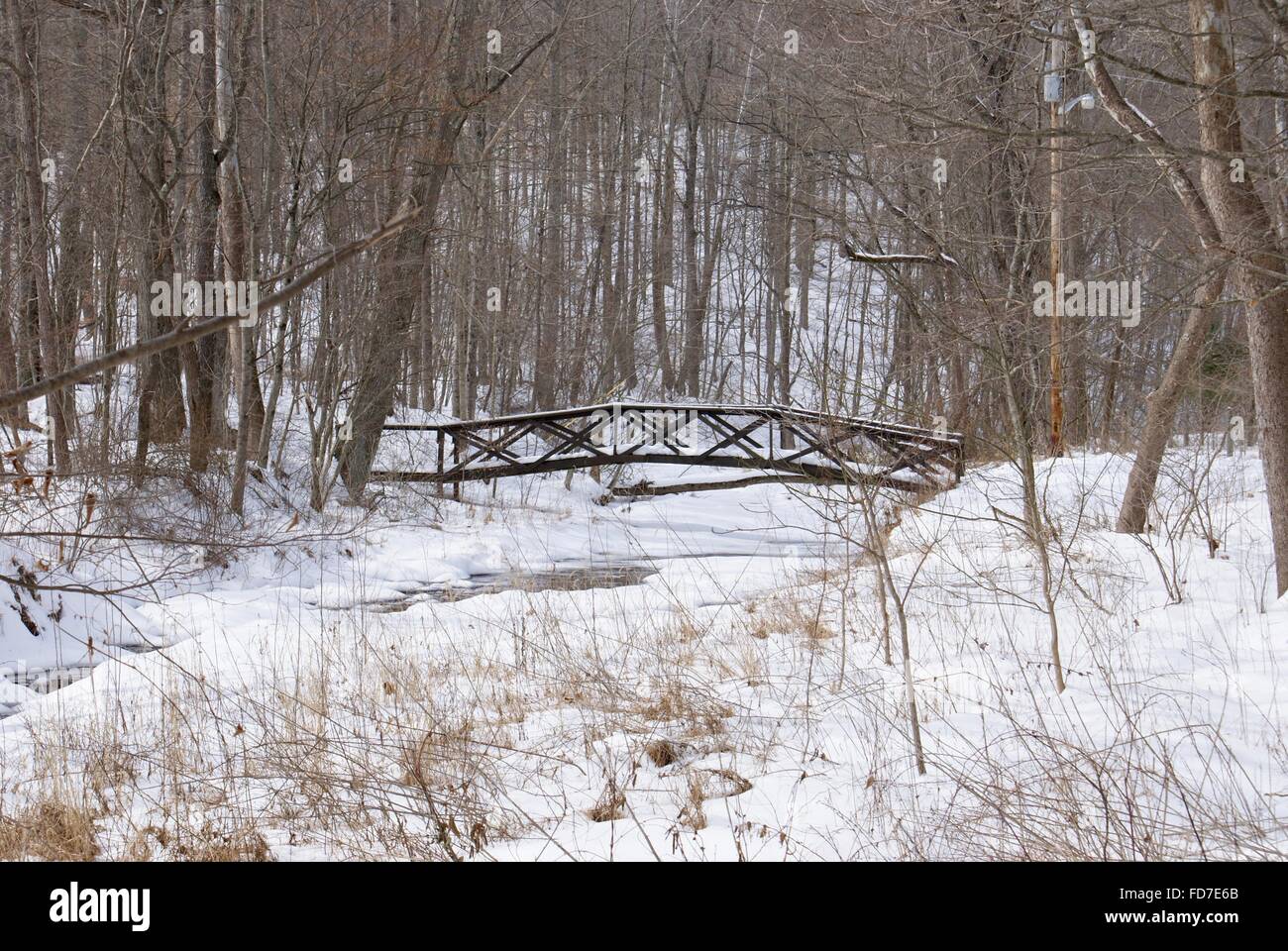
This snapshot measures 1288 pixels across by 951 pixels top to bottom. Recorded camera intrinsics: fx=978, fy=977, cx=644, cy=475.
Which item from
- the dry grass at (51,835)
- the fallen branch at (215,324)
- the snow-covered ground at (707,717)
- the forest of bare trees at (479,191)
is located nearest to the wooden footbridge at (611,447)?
the forest of bare trees at (479,191)

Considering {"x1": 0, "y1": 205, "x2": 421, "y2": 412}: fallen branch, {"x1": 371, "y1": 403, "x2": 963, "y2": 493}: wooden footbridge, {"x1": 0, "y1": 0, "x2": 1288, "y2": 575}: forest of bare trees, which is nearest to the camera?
{"x1": 0, "y1": 205, "x2": 421, "y2": 412}: fallen branch

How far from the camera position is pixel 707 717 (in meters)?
4.79

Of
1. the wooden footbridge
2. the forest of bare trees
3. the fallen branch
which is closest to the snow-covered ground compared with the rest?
the fallen branch

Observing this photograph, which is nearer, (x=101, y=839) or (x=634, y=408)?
(x=101, y=839)

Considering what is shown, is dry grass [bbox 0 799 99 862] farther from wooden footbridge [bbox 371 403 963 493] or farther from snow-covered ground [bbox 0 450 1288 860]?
wooden footbridge [bbox 371 403 963 493]

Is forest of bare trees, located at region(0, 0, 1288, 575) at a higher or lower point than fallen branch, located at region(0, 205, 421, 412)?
higher

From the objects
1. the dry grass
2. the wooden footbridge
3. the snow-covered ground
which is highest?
the wooden footbridge

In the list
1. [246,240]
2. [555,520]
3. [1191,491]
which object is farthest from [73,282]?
[1191,491]

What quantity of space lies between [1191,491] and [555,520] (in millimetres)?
9343

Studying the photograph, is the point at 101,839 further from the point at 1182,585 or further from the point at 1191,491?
the point at 1191,491

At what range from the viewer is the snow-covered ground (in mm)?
3533

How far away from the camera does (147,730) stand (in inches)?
205

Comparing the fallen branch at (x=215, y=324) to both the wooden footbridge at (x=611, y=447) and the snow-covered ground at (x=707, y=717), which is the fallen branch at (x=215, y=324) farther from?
the wooden footbridge at (x=611, y=447)
